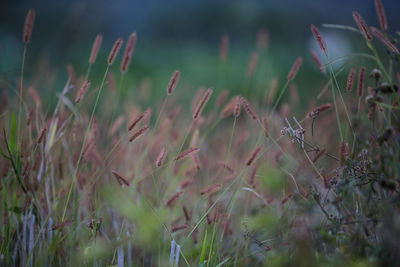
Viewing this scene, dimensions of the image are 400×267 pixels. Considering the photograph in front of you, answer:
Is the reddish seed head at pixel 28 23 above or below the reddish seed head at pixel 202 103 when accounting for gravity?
above

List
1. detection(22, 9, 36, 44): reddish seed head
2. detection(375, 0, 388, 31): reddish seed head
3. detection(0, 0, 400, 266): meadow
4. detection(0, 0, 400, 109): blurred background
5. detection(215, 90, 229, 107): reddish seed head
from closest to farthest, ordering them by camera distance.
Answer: detection(0, 0, 400, 266): meadow
detection(375, 0, 388, 31): reddish seed head
detection(22, 9, 36, 44): reddish seed head
detection(215, 90, 229, 107): reddish seed head
detection(0, 0, 400, 109): blurred background

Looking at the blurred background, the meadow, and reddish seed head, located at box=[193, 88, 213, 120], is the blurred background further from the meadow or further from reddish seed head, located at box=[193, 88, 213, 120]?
reddish seed head, located at box=[193, 88, 213, 120]

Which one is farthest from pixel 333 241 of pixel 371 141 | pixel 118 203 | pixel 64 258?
pixel 64 258

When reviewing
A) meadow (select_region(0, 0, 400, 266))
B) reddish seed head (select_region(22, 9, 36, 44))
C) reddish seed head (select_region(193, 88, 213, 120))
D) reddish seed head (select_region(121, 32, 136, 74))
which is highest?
reddish seed head (select_region(22, 9, 36, 44))

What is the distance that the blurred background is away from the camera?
5.31 meters

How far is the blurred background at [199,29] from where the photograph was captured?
17.4ft

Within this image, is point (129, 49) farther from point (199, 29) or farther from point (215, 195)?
point (199, 29)

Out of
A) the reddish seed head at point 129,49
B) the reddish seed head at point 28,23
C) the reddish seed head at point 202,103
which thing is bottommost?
the reddish seed head at point 202,103

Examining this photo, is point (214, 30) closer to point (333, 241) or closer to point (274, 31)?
point (274, 31)

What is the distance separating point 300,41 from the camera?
23.8ft

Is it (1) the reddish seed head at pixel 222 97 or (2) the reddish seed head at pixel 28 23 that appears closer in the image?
(2) the reddish seed head at pixel 28 23

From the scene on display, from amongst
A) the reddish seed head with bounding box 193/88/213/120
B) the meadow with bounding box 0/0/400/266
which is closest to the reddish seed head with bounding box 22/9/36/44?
the meadow with bounding box 0/0/400/266

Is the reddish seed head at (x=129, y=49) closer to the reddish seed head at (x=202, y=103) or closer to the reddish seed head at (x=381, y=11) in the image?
→ the reddish seed head at (x=202, y=103)

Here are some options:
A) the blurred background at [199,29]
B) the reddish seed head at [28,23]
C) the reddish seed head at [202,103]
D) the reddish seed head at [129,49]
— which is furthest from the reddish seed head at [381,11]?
the blurred background at [199,29]
